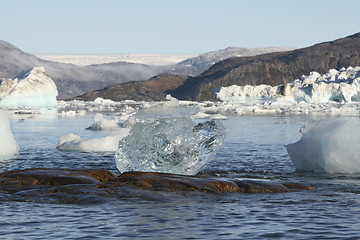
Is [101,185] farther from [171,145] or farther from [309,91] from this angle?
[309,91]

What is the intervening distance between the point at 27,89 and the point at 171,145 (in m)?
67.3

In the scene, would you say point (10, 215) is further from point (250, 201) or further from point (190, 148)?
point (190, 148)

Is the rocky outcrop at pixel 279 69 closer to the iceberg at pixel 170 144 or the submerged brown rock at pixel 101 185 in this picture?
the iceberg at pixel 170 144

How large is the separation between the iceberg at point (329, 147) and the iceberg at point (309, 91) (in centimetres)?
6247

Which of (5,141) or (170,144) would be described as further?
(5,141)

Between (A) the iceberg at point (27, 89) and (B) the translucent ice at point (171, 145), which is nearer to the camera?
(B) the translucent ice at point (171, 145)

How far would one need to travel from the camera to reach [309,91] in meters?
78.6

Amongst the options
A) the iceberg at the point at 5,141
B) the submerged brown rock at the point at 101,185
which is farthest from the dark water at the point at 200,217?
the iceberg at the point at 5,141

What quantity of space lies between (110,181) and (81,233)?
382cm

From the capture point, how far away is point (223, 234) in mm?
7008

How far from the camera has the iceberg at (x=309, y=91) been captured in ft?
245

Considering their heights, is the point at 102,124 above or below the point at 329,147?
below

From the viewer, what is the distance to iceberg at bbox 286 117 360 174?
44.2ft

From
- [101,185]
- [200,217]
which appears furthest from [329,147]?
[200,217]
